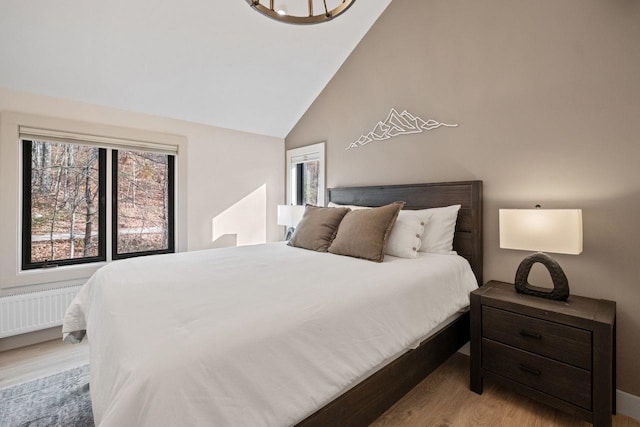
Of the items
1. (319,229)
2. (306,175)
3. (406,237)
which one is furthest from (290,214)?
(406,237)

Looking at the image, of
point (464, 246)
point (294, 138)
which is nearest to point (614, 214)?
point (464, 246)

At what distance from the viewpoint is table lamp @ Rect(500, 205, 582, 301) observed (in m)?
1.61

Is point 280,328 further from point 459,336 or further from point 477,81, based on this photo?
point 477,81

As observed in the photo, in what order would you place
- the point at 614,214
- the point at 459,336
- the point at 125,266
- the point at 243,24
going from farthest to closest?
1. the point at 243,24
2. the point at 459,336
3. the point at 125,266
4. the point at 614,214

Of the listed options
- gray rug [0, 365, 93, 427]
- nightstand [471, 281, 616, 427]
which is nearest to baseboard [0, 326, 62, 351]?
gray rug [0, 365, 93, 427]

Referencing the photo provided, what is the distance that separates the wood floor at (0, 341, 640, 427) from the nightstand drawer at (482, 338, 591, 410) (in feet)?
0.60

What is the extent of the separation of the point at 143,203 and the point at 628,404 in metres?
4.09

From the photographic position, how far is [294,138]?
4008 millimetres

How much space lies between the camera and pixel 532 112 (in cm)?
200

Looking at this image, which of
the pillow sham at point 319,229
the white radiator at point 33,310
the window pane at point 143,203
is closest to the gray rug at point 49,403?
the white radiator at point 33,310

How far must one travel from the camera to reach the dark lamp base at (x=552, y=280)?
66.4 inches

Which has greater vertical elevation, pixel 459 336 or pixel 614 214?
pixel 614 214

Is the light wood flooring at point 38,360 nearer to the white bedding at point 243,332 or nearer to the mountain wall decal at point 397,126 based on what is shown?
the white bedding at point 243,332

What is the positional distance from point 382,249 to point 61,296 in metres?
2.74
